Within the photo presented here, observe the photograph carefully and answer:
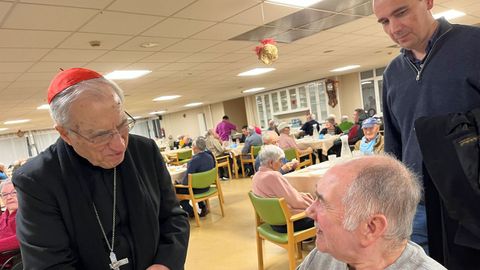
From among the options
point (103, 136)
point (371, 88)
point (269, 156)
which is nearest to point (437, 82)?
point (103, 136)

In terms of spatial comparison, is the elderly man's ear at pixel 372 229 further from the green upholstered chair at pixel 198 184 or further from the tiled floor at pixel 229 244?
the green upholstered chair at pixel 198 184

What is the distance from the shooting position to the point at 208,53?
4996 millimetres

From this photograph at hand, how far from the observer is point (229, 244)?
3.72m

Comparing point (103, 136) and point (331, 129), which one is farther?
point (331, 129)

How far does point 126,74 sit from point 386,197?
5556 millimetres

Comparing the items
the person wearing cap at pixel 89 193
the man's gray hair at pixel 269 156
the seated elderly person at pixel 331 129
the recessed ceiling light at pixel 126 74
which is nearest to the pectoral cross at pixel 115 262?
the person wearing cap at pixel 89 193

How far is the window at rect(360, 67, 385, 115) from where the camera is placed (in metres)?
11.6

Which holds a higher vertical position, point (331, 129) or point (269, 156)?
point (269, 156)

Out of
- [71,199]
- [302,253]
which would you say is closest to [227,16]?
[302,253]

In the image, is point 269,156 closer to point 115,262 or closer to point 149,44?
point 115,262

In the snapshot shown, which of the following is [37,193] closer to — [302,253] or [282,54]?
[302,253]

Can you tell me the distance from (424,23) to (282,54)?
16.8 ft

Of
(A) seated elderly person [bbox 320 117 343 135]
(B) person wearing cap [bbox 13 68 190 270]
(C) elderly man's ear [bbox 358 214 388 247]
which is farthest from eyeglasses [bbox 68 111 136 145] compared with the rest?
(A) seated elderly person [bbox 320 117 343 135]

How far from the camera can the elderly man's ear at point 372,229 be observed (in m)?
0.84
